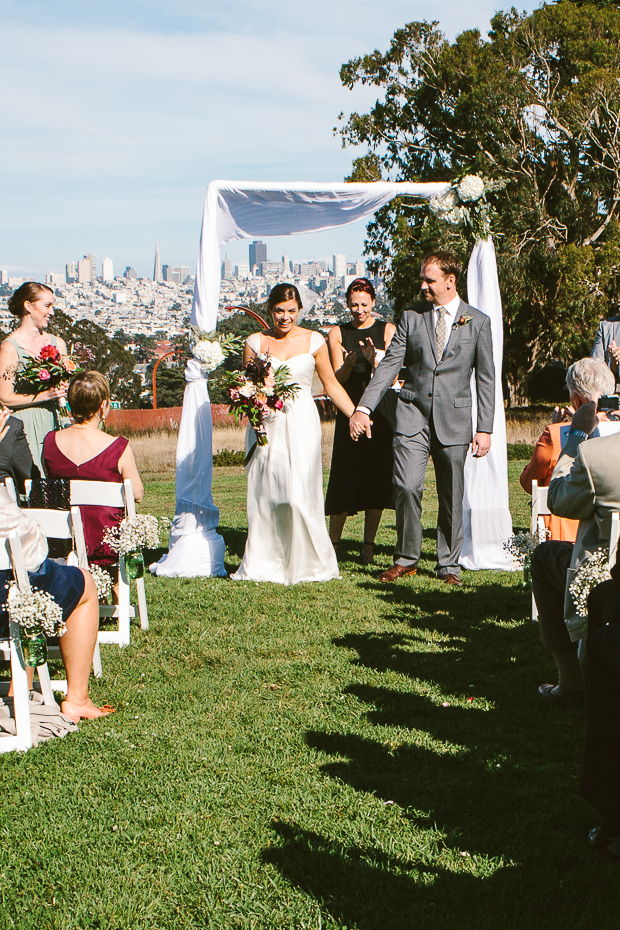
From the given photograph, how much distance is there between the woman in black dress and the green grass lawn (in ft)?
7.91

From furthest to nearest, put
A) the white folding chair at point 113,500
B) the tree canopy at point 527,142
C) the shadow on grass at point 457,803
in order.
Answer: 1. the tree canopy at point 527,142
2. the white folding chair at point 113,500
3. the shadow on grass at point 457,803

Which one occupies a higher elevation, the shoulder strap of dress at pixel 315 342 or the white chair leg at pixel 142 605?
the shoulder strap of dress at pixel 315 342

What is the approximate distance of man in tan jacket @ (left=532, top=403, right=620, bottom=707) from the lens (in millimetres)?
3398

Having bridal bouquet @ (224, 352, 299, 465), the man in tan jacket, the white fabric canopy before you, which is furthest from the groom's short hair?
the man in tan jacket

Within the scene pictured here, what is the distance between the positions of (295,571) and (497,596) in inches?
66.4

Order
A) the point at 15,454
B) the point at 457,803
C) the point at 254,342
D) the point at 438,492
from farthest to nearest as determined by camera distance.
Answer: the point at 254,342 < the point at 438,492 < the point at 15,454 < the point at 457,803

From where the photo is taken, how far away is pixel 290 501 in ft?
23.3

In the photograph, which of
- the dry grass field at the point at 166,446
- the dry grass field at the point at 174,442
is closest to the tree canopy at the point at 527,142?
the dry grass field at the point at 174,442

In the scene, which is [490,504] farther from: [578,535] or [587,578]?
[587,578]

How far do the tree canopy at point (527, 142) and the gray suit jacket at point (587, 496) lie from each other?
23.5m

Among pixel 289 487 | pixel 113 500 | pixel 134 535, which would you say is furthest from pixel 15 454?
pixel 289 487

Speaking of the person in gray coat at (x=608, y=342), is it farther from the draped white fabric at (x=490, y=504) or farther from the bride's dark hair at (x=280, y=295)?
the bride's dark hair at (x=280, y=295)

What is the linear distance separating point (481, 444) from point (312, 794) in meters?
4.20

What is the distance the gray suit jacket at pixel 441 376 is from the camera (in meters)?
6.98
